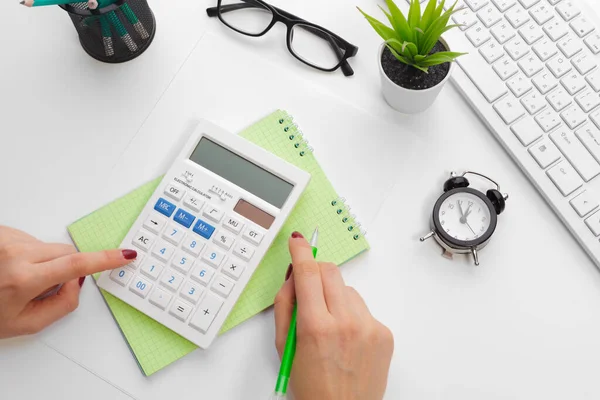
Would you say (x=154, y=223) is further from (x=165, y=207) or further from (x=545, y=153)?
(x=545, y=153)

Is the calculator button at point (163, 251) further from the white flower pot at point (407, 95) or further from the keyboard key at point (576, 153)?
the keyboard key at point (576, 153)

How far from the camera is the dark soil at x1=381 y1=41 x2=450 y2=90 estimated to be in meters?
0.76

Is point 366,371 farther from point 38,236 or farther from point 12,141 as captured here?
point 12,141

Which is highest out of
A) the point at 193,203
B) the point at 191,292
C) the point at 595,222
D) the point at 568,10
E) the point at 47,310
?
the point at 568,10

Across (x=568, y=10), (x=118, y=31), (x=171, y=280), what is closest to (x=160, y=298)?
(x=171, y=280)

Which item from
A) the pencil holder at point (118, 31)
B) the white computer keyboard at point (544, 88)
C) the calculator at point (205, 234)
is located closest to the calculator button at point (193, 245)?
the calculator at point (205, 234)

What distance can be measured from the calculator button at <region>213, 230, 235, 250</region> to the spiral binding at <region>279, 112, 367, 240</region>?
0.48 feet

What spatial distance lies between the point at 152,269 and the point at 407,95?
405mm

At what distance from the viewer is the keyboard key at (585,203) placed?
765mm

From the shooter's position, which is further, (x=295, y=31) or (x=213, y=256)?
(x=295, y=31)

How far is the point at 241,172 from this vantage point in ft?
2.56

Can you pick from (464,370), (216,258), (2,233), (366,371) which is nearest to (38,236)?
(2,233)

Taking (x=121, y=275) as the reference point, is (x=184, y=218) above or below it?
above

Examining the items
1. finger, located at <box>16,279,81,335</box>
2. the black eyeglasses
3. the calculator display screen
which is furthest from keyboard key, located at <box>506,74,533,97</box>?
finger, located at <box>16,279,81,335</box>
